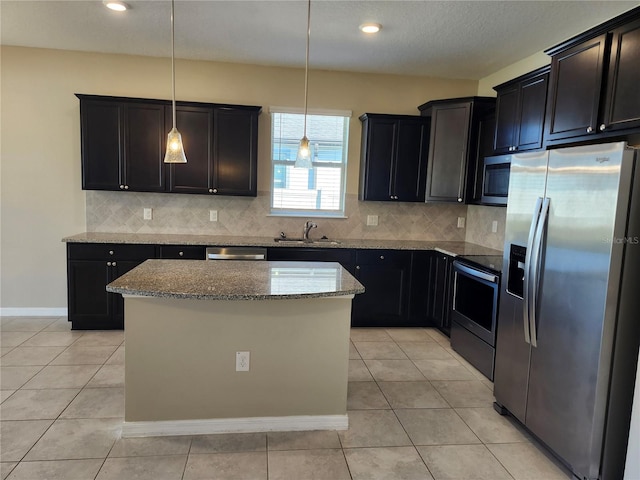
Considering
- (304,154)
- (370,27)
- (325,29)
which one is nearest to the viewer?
(304,154)

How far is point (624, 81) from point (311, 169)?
9.51 feet

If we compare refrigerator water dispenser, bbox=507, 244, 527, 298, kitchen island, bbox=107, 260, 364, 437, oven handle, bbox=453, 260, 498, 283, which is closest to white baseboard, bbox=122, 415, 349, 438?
kitchen island, bbox=107, 260, 364, 437

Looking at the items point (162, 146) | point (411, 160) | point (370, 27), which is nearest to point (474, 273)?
point (411, 160)

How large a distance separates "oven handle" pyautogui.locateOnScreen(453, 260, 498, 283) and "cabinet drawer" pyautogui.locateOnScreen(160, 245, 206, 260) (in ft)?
7.85

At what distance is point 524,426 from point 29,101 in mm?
5156

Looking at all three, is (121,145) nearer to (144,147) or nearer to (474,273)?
(144,147)

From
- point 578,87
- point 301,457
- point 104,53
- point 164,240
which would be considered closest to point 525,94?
point 578,87

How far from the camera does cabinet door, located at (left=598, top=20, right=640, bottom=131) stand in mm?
2182

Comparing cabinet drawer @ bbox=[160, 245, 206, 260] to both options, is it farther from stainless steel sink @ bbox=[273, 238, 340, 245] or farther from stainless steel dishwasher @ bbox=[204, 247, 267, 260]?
stainless steel sink @ bbox=[273, 238, 340, 245]

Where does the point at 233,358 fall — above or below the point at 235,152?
below

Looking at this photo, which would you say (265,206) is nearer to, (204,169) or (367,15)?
(204,169)

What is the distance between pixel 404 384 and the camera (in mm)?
3117

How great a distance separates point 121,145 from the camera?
13.3ft

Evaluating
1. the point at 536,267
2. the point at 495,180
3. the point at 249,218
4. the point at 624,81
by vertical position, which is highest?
the point at 624,81
